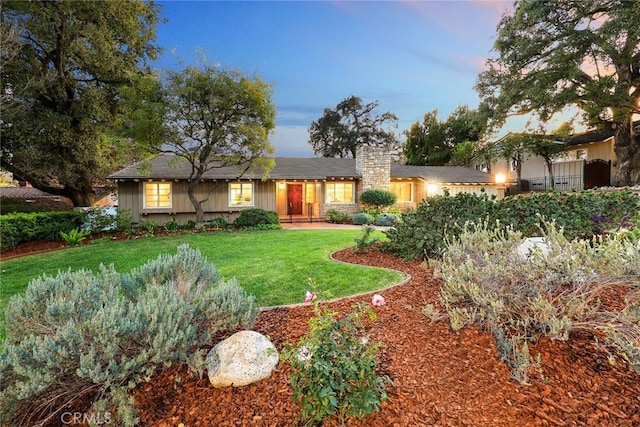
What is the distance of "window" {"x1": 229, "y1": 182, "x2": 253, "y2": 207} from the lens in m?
15.3

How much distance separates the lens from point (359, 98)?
32.7 meters

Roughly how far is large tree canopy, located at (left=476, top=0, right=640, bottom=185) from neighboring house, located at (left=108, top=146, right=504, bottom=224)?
547 cm

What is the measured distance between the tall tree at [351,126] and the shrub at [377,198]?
677 inches

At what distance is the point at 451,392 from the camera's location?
7.43 ft

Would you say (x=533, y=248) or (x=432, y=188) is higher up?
(x=432, y=188)

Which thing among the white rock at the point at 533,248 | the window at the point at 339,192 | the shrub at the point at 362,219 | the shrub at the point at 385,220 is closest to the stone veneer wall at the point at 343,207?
the window at the point at 339,192

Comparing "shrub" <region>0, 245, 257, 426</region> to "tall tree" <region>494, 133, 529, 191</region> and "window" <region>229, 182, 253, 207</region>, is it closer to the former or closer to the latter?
"window" <region>229, 182, 253, 207</region>

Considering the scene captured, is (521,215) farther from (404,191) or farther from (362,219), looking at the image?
(404,191)

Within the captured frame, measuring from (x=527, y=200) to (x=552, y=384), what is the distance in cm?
428

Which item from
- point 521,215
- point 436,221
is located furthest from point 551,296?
point 521,215

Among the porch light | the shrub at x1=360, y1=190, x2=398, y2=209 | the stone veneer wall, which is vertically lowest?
the stone veneer wall

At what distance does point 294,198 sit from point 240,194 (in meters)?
4.29

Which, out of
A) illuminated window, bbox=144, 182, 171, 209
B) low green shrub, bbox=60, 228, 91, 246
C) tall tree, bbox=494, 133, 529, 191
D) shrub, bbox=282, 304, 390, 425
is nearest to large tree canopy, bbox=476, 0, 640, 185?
tall tree, bbox=494, 133, 529, 191

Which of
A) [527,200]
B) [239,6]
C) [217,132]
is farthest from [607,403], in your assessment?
[217,132]
